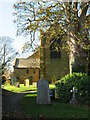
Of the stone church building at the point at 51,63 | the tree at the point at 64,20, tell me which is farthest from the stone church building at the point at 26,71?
the tree at the point at 64,20

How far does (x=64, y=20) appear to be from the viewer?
1277 cm

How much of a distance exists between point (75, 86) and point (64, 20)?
13.7ft

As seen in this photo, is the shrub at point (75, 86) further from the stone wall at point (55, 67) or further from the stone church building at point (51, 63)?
the stone wall at point (55, 67)

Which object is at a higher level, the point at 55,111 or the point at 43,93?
the point at 43,93

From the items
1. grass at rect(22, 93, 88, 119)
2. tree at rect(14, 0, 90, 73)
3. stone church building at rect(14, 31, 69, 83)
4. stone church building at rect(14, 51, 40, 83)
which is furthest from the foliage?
stone church building at rect(14, 51, 40, 83)

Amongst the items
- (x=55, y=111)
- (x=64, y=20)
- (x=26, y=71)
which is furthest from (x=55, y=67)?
(x=55, y=111)

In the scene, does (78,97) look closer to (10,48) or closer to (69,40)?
(69,40)

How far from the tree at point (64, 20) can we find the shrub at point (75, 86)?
2675 millimetres

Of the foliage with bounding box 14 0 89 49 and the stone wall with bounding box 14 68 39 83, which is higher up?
the foliage with bounding box 14 0 89 49

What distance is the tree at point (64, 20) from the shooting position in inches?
500

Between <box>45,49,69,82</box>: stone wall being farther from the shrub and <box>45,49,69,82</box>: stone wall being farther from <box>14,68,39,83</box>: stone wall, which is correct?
the shrub

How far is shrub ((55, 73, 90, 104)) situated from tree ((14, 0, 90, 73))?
2675mm

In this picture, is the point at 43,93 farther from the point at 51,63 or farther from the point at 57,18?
the point at 51,63

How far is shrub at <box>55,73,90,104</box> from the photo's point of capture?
11.0 m
